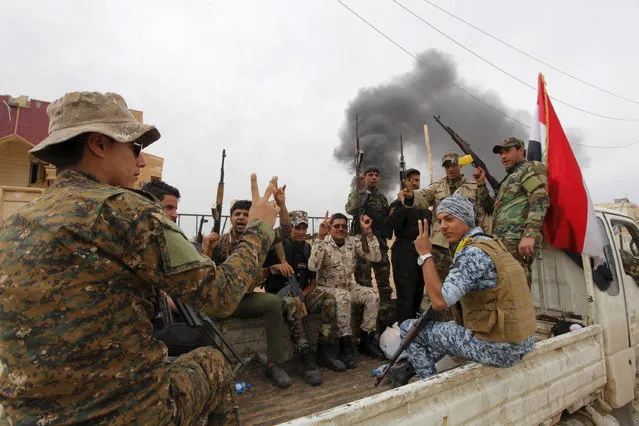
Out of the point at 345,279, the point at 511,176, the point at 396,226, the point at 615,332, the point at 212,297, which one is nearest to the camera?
the point at 212,297

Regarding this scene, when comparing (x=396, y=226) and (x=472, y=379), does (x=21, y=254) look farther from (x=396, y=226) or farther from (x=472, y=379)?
(x=396, y=226)

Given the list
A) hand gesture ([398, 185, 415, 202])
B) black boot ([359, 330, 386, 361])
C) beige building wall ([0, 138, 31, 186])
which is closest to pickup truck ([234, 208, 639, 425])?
black boot ([359, 330, 386, 361])

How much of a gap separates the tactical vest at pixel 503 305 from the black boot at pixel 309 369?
1394 mm

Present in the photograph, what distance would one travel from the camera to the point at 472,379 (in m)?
2.04

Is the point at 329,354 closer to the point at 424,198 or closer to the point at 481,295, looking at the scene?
the point at 481,295

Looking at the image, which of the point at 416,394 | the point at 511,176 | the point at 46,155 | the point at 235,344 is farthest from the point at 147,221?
the point at 511,176

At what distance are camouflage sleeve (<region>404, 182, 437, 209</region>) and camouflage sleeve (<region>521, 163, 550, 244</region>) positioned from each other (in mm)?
1142

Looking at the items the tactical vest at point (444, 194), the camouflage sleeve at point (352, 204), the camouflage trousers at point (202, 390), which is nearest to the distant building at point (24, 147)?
the camouflage sleeve at point (352, 204)

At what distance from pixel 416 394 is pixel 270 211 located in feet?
3.46

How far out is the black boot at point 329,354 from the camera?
3482mm

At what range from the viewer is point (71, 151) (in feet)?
4.28

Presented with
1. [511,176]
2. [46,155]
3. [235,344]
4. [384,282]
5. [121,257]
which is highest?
[511,176]

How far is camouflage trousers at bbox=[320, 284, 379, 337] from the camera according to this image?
3.77m

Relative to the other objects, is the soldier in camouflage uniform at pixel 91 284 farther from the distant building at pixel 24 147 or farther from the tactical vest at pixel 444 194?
the distant building at pixel 24 147
